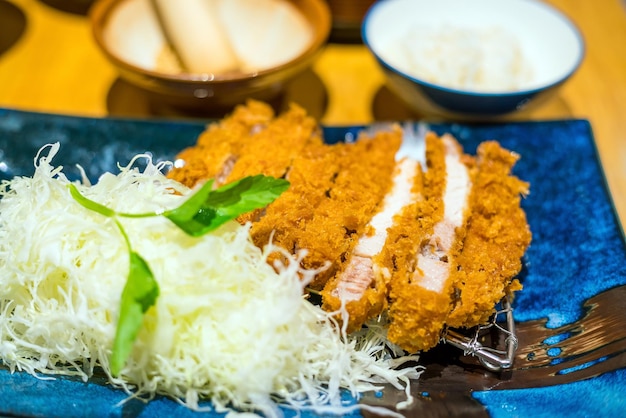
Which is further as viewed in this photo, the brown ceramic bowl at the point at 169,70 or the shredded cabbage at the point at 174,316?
the brown ceramic bowl at the point at 169,70

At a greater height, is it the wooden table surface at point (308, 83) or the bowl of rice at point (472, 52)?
the bowl of rice at point (472, 52)

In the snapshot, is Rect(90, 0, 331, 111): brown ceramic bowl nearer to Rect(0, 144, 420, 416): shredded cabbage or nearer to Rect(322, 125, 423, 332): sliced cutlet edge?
Rect(0, 144, 420, 416): shredded cabbage

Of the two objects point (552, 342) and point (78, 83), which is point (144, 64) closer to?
point (78, 83)

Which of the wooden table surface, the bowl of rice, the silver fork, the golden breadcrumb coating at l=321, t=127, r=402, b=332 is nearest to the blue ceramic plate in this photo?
the silver fork

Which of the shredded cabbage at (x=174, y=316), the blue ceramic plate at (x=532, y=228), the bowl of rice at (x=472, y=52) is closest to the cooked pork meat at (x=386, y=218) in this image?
the shredded cabbage at (x=174, y=316)

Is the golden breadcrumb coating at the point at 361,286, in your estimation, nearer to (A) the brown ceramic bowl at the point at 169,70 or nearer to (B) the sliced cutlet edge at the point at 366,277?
(B) the sliced cutlet edge at the point at 366,277

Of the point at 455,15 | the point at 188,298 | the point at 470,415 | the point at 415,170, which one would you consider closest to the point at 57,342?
the point at 188,298
